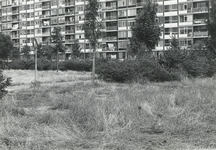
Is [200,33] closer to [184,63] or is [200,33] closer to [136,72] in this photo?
[184,63]

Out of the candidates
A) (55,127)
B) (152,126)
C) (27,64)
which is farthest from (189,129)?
(27,64)

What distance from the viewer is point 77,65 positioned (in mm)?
49531

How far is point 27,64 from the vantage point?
189 ft

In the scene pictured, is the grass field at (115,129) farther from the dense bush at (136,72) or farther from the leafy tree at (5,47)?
the leafy tree at (5,47)

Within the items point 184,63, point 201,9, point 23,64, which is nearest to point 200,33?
point 201,9

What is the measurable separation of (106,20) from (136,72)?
152 feet

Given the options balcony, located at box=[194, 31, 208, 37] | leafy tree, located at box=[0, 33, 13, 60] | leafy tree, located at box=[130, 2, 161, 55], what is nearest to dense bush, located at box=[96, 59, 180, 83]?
leafy tree, located at box=[130, 2, 161, 55]

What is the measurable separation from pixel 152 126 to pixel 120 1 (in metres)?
60.6

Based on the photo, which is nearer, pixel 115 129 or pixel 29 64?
pixel 115 129

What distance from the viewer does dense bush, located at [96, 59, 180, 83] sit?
20516 mm

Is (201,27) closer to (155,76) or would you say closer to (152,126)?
(155,76)

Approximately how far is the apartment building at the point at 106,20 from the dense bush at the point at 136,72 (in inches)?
786

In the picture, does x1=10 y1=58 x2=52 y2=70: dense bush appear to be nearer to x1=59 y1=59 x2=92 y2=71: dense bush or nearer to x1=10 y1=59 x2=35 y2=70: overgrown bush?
x1=10 y1=59 x2=35 y2=70: overgrown bush

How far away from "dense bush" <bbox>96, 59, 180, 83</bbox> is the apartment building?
786 inches
